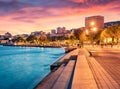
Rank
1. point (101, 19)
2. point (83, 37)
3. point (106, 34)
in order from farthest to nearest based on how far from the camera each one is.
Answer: point (101, 19) < point (83, 37) < point (106, 34)

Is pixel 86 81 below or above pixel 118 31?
below

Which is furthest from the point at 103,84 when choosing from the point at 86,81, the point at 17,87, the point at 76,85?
the point at 17,87

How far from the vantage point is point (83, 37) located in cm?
11006

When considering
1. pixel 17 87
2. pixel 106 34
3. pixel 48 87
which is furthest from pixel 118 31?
pixel 48 87

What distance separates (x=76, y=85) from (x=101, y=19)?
152693 millimetres

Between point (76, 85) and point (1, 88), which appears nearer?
point (76, 85)

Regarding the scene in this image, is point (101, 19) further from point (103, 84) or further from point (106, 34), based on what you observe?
point (103, 84)

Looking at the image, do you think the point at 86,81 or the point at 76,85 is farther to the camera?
the point at 86,81

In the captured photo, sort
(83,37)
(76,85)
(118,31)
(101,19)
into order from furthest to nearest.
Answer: (101,19) → (83,37) → (118,31) → (76,85)

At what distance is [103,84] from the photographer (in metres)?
9.89

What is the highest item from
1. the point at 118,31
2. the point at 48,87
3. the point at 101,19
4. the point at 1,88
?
the point at 101,19

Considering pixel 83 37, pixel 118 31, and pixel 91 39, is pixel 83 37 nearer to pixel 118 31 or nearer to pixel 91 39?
pixel 91 39

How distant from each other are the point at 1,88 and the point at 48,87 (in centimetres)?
1338

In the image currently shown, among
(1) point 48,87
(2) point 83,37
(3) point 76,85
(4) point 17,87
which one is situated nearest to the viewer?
(3) point 76,85
